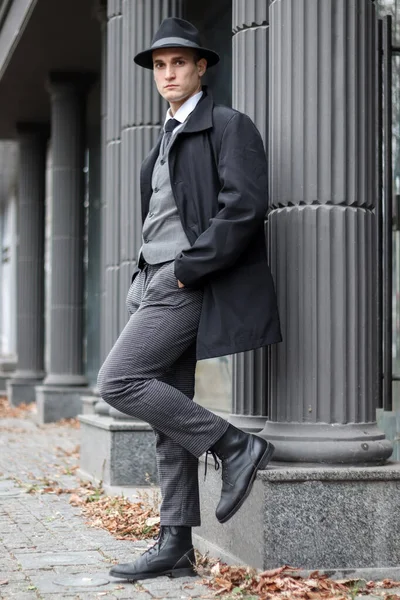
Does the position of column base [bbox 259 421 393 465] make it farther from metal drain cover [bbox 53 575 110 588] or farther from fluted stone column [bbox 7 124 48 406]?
fluted stone column [bbox 7 124 48 406]

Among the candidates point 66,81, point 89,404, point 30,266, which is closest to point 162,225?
point 89,404

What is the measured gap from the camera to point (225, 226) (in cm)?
449

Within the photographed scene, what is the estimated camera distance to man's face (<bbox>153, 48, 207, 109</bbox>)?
487 centimetres

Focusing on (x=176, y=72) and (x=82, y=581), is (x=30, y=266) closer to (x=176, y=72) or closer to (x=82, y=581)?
(x=176, y=72)

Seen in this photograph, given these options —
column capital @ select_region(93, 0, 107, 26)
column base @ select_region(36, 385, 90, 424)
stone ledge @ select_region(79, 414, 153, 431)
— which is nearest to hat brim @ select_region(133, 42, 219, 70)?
stone ledge @ select_region(79, 414, 153, 431)

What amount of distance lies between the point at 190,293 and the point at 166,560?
3.88 feet

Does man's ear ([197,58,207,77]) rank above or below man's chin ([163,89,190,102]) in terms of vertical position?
above

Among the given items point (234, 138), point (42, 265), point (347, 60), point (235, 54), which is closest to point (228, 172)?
point (234, 138)

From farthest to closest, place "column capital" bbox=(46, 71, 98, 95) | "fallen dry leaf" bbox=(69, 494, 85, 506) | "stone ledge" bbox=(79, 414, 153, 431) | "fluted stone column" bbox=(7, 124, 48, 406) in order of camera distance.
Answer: "fluted stone column" bbox=(7, 124, 48, 406), "column capital" bbox=(46, 71, 98, 95), "stone ledge" bbox=(79, 414, 153, 431), "fallen dry leaf" bbox=(69, 494, 85, 506)

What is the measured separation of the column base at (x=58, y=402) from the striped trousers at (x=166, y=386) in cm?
1044

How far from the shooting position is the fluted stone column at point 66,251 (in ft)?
50.8

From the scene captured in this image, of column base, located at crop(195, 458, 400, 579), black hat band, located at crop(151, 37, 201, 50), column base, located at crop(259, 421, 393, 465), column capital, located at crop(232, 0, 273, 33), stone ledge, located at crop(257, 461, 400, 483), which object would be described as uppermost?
column capital, located at crop(232, 0, 273, 33)

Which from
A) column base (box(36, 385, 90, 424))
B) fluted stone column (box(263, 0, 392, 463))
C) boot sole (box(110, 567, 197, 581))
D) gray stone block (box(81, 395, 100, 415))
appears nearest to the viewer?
boot sole (box(110, 567, 197, 581))

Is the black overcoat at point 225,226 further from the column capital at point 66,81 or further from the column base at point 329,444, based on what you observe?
the column capital at point 66,81
